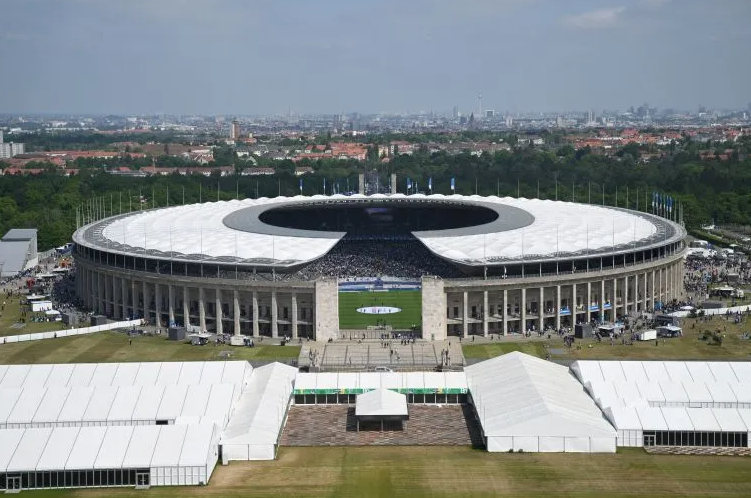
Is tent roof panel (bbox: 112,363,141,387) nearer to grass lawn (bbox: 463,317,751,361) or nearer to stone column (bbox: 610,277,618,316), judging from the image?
grass lawn (bbox: 463,317,751,361)

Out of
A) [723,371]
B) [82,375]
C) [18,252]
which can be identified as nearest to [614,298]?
[723,371]

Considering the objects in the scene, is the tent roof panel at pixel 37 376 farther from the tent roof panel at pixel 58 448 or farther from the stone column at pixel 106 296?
the stone column at pixel 106 296

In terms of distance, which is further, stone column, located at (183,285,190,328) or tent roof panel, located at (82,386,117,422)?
stone column, located at (183,285,190,328)

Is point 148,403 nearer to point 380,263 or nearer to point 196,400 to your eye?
point 196,400

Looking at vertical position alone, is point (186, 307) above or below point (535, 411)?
above

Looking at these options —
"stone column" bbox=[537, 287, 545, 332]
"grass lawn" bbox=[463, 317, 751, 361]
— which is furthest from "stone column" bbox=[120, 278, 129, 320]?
"stone column" bbox=[537, 287, 545, 332]

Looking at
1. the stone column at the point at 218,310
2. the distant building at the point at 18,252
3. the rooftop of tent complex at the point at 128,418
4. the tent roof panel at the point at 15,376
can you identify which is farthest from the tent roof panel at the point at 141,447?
the distant building at the point at 18,252

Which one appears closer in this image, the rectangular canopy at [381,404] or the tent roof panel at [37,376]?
the rectangular canopy at [381,404]
